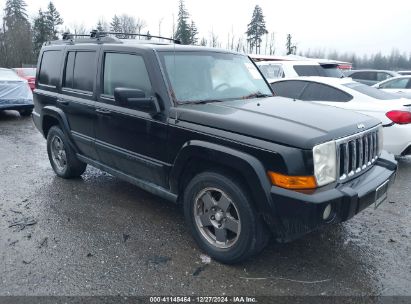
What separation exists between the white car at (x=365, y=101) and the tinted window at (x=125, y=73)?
396 cm

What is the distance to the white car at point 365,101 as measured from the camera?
605 centimetres

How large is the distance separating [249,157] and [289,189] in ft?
1.30

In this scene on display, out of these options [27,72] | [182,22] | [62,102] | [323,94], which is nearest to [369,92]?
[323,94]

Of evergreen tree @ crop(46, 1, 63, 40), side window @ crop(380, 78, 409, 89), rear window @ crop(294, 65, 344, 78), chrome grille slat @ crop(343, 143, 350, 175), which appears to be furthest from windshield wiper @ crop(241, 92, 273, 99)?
evergreen tree @ crop(46, 1, 63, 40)

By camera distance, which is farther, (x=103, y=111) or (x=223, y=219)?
(x=103, y=111)

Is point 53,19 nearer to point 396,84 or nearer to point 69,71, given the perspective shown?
point 396,84

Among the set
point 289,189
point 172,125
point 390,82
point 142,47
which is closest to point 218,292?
point 289,189

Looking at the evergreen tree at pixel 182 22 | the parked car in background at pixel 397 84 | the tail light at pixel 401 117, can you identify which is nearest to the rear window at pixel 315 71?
the parked car in background at pixel 397 84

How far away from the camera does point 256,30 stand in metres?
47.0

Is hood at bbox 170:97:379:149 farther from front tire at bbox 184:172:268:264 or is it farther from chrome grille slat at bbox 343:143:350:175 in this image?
front tire at bbox 184:172:268:264

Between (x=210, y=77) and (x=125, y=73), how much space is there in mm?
933

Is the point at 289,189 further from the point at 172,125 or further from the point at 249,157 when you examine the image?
the point at 172,125

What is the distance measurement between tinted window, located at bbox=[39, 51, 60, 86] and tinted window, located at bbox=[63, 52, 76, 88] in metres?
0.25

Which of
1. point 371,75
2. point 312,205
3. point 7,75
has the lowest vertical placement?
point 312,205
